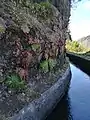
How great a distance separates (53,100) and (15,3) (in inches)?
224

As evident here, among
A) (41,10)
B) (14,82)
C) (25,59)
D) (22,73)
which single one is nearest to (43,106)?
(22,73)

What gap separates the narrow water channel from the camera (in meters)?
14.4

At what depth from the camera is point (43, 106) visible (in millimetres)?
13109

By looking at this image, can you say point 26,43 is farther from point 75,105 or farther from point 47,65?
point 75,105

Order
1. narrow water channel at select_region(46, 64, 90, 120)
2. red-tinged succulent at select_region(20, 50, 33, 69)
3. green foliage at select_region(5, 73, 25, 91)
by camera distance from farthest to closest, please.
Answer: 1. narrow water channel at select_region(46, 64, 90, 120)
2. red-tinged succulent at select_region(20, 50, 33, 69)
3. green foliage at select_region(5, 73, 25, 91)

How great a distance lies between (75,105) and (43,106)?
3675 mm

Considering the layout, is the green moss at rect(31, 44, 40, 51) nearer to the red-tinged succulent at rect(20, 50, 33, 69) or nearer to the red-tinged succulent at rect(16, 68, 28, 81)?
the red-tinged succulent at rect(20, 50, 33, 69)

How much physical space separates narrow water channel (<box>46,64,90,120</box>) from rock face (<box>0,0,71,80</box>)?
1.93 m

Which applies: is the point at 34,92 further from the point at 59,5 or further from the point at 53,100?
the point at 59,5

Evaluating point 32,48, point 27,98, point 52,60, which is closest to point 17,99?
point 27,98

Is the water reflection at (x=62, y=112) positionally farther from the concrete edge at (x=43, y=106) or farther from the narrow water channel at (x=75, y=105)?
the concrete edge at (x=43, y=106)

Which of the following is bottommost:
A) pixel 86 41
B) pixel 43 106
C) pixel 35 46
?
pixel 86 41

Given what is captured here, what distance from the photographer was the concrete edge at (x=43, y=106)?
36.8 ft

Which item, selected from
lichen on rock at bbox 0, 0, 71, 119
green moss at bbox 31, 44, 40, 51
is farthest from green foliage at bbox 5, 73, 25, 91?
green moss at bbox 31, 44, 40, 51
